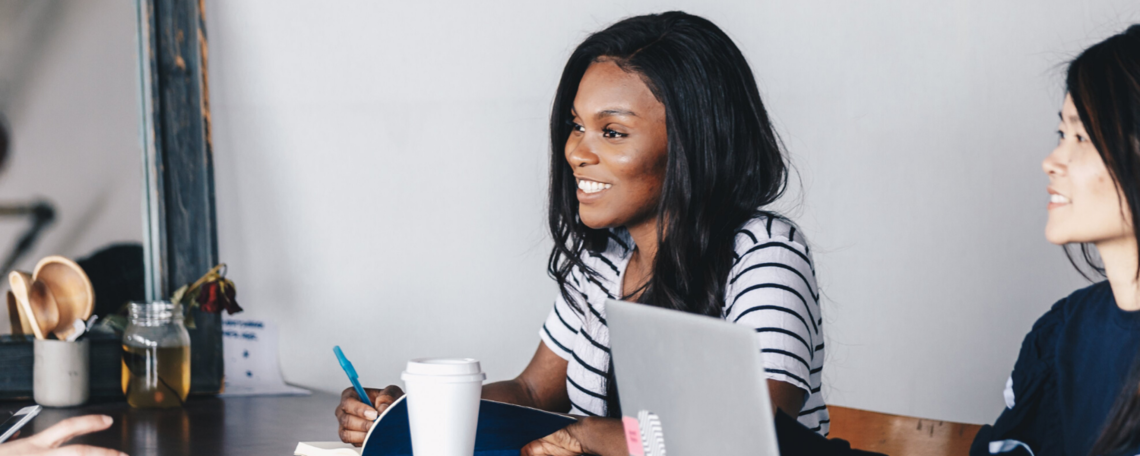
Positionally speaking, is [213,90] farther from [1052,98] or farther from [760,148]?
[1052,98]

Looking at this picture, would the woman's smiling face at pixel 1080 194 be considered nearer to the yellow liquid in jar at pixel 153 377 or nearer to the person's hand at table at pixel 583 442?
the person's hand at table at pixel 583 442

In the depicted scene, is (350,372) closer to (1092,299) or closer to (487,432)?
(487,432)

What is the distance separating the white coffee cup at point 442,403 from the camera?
0.82m

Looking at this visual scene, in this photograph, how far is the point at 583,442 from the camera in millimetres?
947

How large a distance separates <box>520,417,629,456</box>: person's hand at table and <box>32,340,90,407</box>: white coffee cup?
0.94 m

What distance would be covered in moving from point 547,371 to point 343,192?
2.10ft

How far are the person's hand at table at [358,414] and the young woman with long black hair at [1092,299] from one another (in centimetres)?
72

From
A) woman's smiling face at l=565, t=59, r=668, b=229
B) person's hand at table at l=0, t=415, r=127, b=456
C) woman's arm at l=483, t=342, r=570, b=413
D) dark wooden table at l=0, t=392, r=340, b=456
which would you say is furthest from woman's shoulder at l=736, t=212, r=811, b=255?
person's hand at table at l=0, t=415, r=127, b=456

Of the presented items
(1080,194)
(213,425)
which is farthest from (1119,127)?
(213,425)

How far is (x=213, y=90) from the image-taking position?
1797 millimetres

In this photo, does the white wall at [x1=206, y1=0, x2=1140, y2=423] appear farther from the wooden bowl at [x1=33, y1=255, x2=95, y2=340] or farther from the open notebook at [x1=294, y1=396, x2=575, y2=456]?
the open notebook at [x1=294, y1=396, x2=575, y2=456]

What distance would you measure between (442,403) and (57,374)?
990 millimetres

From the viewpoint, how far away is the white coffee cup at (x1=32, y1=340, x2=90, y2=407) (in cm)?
150

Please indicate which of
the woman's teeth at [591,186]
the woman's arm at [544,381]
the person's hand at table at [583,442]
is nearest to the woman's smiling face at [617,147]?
the woman's teeth at [591,186]
